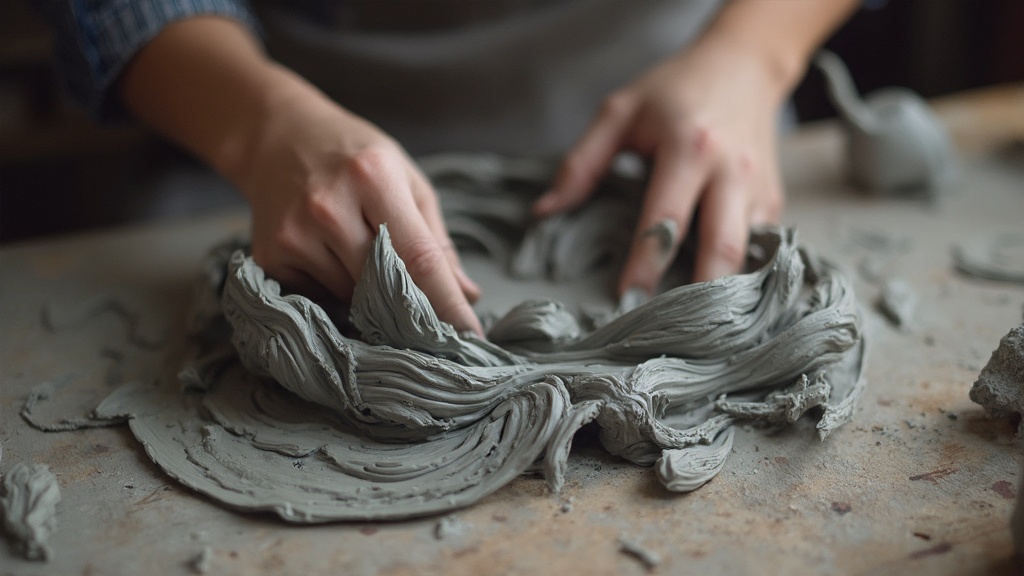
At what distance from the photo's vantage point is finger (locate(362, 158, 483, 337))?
4.94 feet

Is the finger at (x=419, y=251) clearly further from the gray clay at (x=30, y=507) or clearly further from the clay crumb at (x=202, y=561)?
the gray clay at (x=30, y=507)

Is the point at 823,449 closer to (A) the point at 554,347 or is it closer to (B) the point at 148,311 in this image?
(A) the point at 554,347

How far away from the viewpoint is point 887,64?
14.0ft

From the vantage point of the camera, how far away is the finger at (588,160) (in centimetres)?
204

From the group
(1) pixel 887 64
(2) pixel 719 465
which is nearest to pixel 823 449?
(2) pixel 719 465

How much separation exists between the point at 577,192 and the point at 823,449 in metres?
0.90

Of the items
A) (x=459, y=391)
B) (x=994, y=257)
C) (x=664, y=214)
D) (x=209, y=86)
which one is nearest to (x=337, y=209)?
(x=459, y=391)

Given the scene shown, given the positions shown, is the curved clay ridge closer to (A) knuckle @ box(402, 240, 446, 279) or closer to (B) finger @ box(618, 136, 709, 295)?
(A) knuckle @ box(402, 240, 446, 279)

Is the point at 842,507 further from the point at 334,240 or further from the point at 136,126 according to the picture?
the point at 136,126

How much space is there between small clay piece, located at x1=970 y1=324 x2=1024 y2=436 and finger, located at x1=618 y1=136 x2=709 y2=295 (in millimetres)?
637

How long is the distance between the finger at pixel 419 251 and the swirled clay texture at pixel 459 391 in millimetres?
65

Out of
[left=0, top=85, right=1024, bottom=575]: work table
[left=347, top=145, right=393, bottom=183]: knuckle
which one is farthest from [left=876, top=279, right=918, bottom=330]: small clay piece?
[left=347, top=145, right=393, bottom=183]: knuckle

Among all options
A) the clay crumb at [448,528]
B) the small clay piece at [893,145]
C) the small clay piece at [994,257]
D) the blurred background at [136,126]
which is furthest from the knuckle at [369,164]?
the small clay piece at [893,145]

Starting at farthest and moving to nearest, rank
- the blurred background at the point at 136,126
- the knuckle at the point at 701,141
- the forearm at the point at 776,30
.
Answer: the blurred background at the point at 136,126 < the forearm at the point at 776,30 < the knuckle at the point at 701,141
